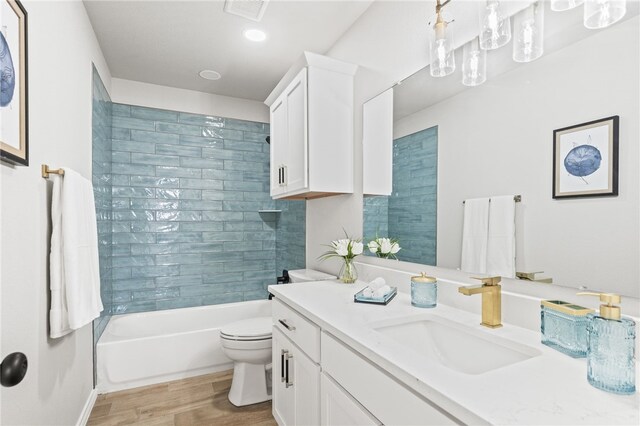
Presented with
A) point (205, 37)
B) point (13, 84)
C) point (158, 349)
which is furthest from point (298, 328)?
point (205, 37)

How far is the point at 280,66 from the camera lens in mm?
2902

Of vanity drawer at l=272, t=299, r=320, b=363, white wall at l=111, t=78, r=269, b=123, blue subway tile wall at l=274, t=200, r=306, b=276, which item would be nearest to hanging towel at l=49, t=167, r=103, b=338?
vanity drawer at l=272, t=299, r=320, b=363

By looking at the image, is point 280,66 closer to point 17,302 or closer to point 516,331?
point 17,302

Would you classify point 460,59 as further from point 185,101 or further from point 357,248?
point 185,101

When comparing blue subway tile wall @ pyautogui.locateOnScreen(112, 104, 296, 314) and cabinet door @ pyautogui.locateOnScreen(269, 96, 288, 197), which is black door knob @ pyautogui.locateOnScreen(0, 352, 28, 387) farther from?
blue subway tile wall @ pyautogui.locateOnScreen(112, 104, 296, 314)

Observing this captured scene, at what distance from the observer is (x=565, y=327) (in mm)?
913

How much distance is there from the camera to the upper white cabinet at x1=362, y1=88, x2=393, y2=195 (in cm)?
187

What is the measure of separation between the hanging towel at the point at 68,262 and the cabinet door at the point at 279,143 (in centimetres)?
127

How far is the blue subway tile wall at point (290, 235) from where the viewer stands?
3089 mm

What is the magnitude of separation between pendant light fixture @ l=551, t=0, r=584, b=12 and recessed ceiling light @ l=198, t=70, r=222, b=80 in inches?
104

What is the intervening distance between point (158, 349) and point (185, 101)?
239cm

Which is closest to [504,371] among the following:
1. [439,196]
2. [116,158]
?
[439,196]

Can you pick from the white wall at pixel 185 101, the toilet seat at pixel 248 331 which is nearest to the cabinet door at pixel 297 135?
the toilet seat at pixel 248 331

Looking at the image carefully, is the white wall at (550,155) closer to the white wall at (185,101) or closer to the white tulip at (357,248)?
the white tulip at (357,248)
